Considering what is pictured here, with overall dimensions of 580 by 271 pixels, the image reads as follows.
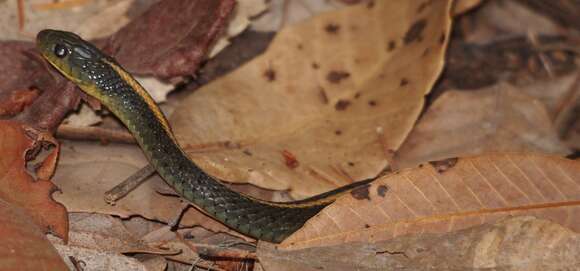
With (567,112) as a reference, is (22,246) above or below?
below

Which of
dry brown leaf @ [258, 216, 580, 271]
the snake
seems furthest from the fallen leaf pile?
the snake

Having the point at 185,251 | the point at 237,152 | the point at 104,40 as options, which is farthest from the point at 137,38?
the point at 185,251

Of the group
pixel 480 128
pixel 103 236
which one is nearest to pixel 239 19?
pixel 480 128

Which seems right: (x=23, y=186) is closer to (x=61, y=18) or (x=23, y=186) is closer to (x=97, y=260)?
(x=97, y=260)

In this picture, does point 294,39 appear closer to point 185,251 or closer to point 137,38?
point 137,38

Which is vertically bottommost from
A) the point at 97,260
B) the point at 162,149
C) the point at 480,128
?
the point at 97,260

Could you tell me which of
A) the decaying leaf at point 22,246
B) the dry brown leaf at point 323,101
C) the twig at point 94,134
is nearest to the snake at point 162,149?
the twig at point 94,134

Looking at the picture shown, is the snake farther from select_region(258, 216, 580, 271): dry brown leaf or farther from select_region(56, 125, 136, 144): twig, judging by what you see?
select_region(258, 216, 580, 271): dry brown leaf
